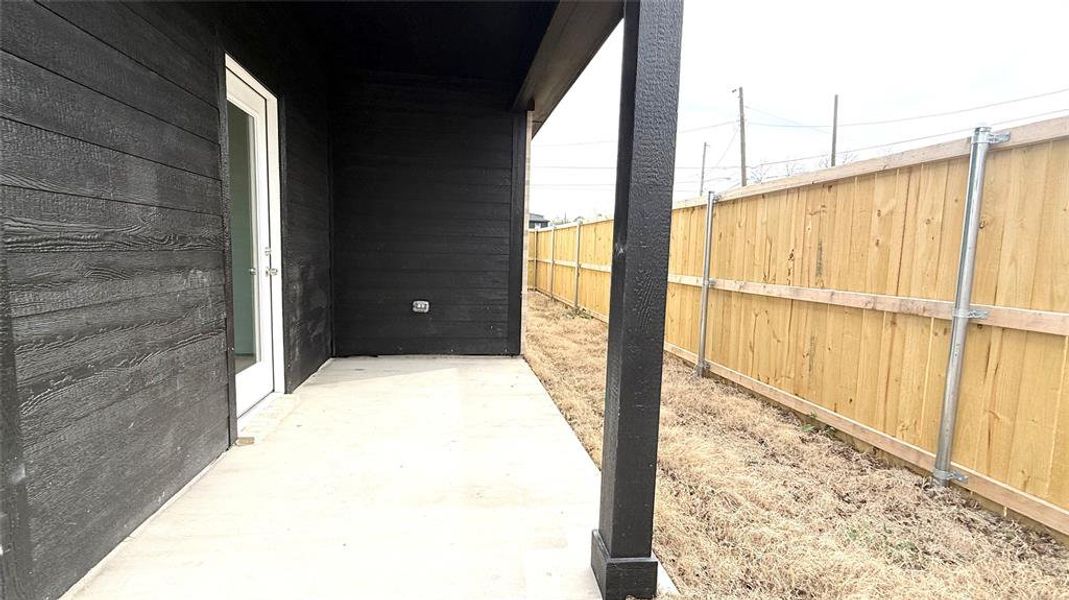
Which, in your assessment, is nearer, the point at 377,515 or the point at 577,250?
the point at 377,515

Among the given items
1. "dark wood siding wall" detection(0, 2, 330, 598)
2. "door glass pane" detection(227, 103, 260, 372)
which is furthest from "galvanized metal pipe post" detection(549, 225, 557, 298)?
"dark wood siding wall" detection(0, 2, 330, 598)

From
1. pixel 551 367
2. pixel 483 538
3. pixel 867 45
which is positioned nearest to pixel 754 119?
pixel 867 45

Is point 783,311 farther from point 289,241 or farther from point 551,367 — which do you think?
point 289,241

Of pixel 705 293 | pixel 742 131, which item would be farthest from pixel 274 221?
pixel 742 131

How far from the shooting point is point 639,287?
135cm

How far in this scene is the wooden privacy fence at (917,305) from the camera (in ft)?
5.92

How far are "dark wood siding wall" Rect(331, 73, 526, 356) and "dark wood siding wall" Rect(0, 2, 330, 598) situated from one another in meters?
2.02

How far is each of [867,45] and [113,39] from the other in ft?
36.7

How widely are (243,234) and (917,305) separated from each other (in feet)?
14.1

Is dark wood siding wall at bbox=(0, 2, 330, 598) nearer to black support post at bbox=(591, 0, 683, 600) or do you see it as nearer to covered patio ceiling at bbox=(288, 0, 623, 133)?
covered patio ceiling at bbox=(288, 0, 623, 133)

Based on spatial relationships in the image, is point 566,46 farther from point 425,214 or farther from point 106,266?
point 106,266

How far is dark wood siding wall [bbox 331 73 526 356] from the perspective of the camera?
4.31 meters

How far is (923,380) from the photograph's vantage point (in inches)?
90.2

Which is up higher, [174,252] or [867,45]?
[867,45]
